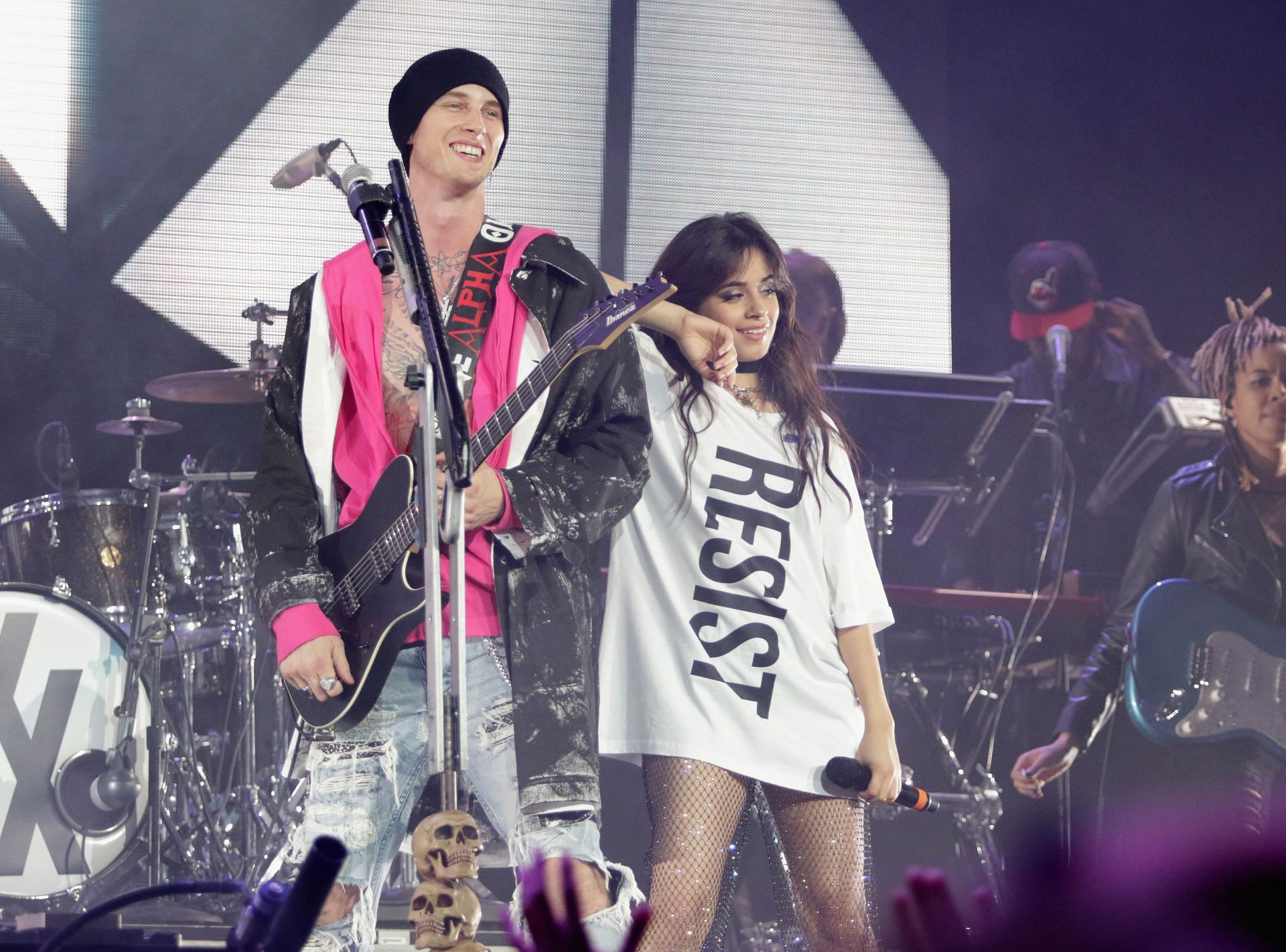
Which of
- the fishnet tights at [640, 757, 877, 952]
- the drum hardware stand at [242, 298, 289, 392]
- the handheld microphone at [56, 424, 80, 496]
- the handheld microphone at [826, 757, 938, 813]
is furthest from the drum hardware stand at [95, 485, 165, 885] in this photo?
the handheld microphone at [826, 757, 938, 813]

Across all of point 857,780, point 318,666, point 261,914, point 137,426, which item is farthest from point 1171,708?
point 261,914

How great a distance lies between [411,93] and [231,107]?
2483 mm

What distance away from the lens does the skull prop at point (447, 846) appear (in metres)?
1.57

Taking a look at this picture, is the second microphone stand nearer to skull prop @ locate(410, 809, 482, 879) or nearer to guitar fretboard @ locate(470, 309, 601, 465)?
skull prop @ locate(410, 809, 482, 879)

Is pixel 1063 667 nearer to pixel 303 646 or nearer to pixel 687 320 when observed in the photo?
pixel 687 320

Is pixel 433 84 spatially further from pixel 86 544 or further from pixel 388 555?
pixel 86 544

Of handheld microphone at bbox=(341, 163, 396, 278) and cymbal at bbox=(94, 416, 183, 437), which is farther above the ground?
handheld microphone at bbox=(341, 163, 396, 278)

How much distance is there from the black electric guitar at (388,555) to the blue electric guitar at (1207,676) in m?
2.89

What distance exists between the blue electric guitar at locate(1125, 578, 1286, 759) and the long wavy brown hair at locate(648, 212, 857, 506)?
1.96m

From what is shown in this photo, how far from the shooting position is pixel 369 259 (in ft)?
8.77

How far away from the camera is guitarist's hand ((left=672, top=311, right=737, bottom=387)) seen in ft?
9.57

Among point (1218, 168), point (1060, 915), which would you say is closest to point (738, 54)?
point (1218, 168)

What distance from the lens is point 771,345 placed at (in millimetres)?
3205

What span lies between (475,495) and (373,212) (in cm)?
56
